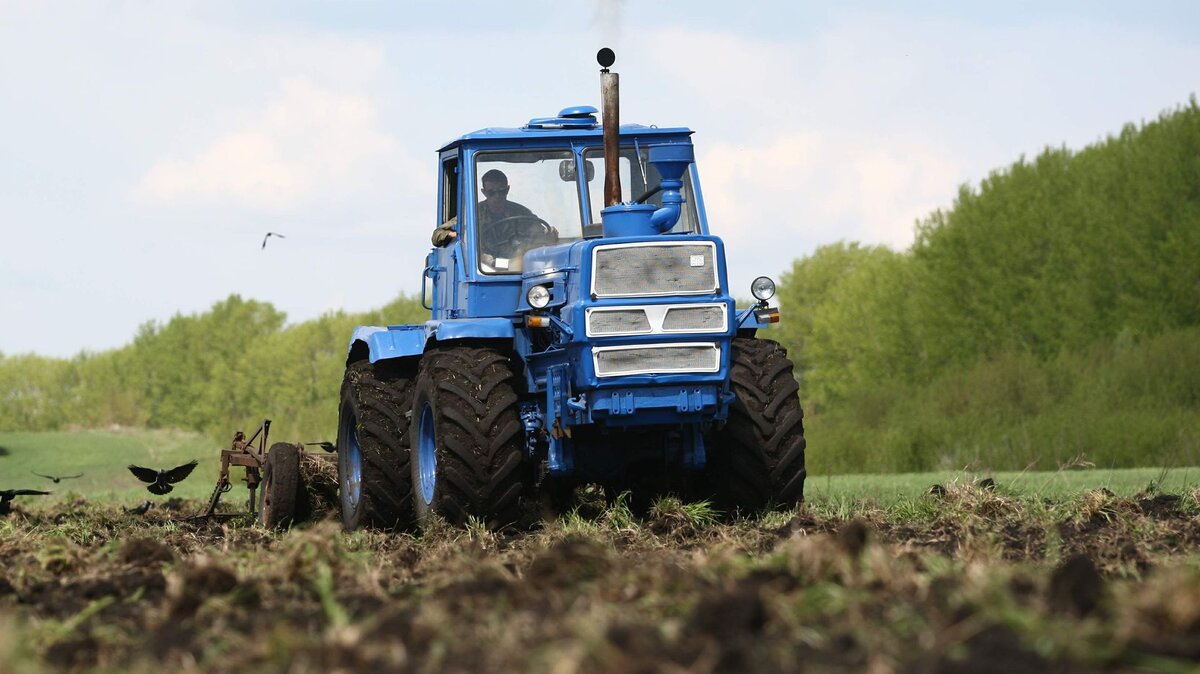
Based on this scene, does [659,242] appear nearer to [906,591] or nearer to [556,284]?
[556,284]

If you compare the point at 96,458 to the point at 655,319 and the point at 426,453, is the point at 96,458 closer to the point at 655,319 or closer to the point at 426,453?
the point at 426,453

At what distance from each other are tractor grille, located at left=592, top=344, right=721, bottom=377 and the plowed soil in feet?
5.50

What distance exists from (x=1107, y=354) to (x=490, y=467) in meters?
28.6

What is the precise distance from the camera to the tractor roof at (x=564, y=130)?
37.9ft

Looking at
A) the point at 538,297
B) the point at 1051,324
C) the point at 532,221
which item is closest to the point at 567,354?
the point at 538,297

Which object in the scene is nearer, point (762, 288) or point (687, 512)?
point (687, 512)

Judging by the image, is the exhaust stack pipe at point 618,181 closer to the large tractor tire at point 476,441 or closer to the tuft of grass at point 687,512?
the large tractor tire at point 476,441

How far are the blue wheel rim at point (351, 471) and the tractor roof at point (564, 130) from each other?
218 centimetres

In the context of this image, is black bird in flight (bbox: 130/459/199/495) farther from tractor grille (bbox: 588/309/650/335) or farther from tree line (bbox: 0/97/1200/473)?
tree line (bbox: 0/97/1200/473)

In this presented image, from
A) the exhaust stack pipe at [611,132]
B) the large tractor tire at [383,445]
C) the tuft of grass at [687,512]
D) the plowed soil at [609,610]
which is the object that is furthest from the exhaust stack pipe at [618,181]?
the plowed soil at [609,610]

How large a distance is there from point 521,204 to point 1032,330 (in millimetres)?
31367

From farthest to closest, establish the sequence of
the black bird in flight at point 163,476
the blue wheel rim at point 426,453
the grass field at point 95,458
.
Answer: the grass field at point 95,458
the black bird in flight at point 163,476
the blue wheel rim at point 426,453

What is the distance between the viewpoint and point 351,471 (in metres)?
12.3

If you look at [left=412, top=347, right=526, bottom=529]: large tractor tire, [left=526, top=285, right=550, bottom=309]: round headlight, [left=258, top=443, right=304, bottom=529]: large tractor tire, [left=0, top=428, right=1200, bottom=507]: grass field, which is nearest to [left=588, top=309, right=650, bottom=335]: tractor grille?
[left=526, top=285, right=550, bottom=309]: round headlight
